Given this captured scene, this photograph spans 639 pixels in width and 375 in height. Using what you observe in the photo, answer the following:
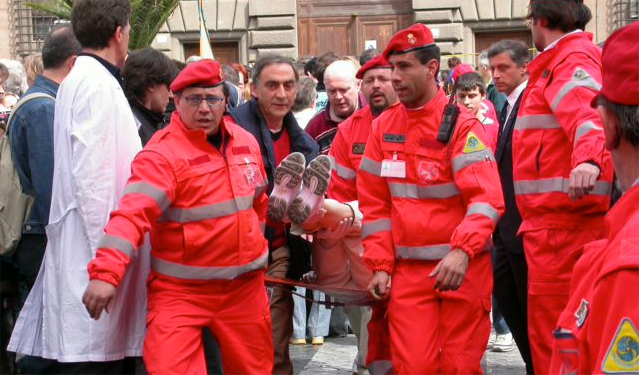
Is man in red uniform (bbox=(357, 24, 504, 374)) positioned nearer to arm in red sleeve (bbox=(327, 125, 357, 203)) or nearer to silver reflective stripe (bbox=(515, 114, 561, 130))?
silver reflective stripe (bbox=(515, 114, 561, 130))

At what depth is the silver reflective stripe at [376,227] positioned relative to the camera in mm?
5646

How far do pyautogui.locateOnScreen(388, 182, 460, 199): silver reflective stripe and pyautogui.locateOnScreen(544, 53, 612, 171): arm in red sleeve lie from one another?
0.61 m

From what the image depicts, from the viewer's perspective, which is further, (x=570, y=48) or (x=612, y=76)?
(x=570, y=48)

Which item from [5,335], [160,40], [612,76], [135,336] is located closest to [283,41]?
[160,40]

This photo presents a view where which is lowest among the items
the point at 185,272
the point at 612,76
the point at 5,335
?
the point at 5,335

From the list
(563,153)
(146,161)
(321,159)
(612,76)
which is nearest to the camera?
(612,76)

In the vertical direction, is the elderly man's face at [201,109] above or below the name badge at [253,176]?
above

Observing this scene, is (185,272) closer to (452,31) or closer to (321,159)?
(321,159)

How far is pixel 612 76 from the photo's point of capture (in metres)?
2.56

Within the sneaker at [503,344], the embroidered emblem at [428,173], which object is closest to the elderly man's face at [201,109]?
the embroidered emblem at [428,173]

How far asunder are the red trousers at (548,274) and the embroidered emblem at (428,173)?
0.57 metres

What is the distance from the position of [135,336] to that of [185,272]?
44 centimetres

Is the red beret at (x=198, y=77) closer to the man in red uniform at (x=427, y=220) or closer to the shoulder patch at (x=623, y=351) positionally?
the man in red uniform at (x=427, y=220)

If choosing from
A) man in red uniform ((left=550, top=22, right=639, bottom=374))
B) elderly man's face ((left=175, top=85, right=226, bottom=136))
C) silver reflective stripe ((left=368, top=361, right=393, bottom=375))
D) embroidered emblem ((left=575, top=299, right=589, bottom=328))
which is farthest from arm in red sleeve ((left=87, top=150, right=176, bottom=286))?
embroidered emblem ((left=575, top=299, right=589, bottom=328))
